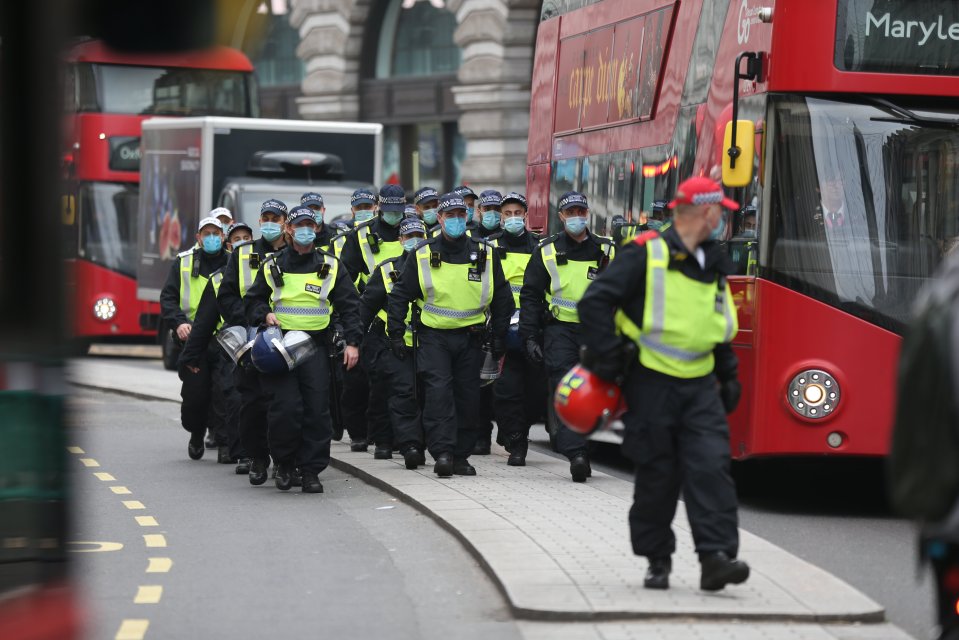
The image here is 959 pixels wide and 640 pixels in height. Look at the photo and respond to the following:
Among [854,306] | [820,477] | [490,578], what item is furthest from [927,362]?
[820,477]

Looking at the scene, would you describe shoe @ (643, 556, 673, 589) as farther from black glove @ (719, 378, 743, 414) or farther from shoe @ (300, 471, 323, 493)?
shoe @ (300, 471, 323, 493)

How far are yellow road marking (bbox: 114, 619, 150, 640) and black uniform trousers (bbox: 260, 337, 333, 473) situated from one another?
4123 millimetres

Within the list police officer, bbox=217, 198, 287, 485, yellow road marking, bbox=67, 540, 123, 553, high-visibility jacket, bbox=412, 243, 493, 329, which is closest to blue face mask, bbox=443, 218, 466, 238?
high-visibility jacket, bbox=412, 243, 493, 329

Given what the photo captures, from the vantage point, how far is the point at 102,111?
26031 millimetres

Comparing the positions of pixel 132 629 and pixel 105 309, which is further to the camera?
pixel 105 309

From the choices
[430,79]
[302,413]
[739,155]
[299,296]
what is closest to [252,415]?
[302,413]

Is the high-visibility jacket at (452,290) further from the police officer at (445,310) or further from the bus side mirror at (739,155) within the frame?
the bus side mirror at (739,155)

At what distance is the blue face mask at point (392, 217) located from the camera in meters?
14.2

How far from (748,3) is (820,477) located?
3.68 m

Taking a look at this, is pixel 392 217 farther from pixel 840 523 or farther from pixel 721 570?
pixel 721 570

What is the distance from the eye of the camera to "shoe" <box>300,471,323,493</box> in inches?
477

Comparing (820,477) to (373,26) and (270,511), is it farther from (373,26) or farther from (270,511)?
(373,26)

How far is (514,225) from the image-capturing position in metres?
13.7

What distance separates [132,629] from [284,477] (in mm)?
4632
